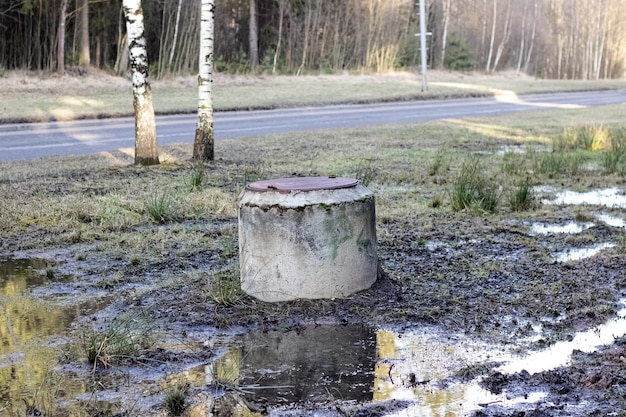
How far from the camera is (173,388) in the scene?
3.92 metres

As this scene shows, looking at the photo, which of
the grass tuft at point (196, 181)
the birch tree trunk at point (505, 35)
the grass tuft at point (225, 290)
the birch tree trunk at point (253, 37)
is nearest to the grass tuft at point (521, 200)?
the grass tuft at point (196, 181)

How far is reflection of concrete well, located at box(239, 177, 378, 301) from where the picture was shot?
17.2 feet

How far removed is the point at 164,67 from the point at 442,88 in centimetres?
1252

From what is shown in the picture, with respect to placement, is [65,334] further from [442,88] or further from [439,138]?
[442,88]

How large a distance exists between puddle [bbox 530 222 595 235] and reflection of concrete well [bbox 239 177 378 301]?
2.84 meters

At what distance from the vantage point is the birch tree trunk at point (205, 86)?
11.5 m

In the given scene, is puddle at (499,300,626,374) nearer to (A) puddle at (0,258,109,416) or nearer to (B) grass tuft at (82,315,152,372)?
(B) grass tuft at (82,315,152,372)

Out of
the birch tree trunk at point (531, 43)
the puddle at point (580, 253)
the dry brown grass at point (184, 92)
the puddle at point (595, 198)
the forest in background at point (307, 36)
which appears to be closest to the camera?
the puddle at point (580, 253)

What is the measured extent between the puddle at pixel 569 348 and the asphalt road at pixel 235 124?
35.6 ft

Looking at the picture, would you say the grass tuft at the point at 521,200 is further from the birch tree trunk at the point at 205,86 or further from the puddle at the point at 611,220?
the birch tree trunk at the point at 205,86

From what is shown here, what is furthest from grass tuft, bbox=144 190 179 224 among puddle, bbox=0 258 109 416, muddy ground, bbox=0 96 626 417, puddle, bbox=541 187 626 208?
puddle, bbox=541 187 626 208

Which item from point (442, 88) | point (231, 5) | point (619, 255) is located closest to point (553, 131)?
point (619, 255)

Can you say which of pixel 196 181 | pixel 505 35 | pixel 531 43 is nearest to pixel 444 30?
pixel 505 35

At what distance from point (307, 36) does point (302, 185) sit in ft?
124
